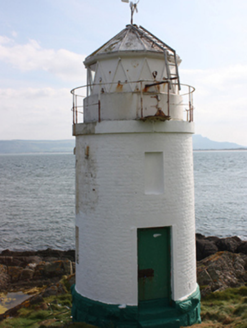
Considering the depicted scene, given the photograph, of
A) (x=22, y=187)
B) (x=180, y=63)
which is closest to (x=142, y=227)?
(x=180, y=63)

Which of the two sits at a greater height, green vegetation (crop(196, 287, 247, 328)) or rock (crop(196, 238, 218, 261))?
green vegetation (crop(196, 287, 247, 328))

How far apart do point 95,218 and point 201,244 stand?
13942mm

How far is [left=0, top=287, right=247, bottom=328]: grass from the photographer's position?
11.0m

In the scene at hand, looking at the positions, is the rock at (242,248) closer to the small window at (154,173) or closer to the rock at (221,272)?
the rock at (221,272)

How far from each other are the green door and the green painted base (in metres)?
0.28

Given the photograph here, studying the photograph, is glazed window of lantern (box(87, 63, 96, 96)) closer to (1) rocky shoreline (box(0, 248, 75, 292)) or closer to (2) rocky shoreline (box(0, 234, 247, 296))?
(2) rocky shoreline (box(0, 234, 247, 296))

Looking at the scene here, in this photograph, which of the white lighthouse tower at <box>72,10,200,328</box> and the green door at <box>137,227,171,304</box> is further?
the green door at <box>137,227,171,304</box>

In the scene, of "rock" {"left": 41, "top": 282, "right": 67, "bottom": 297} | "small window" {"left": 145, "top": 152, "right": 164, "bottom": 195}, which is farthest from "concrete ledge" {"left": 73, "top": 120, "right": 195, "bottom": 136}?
"rock" {"left": 41, "top": 282, "right": 67, "bottom": 297}

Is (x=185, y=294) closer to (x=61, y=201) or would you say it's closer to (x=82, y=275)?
(x=82, y=275)

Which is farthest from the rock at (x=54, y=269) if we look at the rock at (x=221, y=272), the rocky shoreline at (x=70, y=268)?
the rock at (x=221, y=272)

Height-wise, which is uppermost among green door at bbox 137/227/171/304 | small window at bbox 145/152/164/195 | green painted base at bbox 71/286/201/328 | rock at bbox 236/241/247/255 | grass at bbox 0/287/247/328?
small window at bbox 145/152/164/195

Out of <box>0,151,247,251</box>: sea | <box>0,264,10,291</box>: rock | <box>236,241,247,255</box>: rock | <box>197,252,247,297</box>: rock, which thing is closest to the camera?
<box>197,252,247,297</box>: rock

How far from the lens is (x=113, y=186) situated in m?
10.1

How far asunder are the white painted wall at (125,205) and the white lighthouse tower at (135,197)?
3 cm
